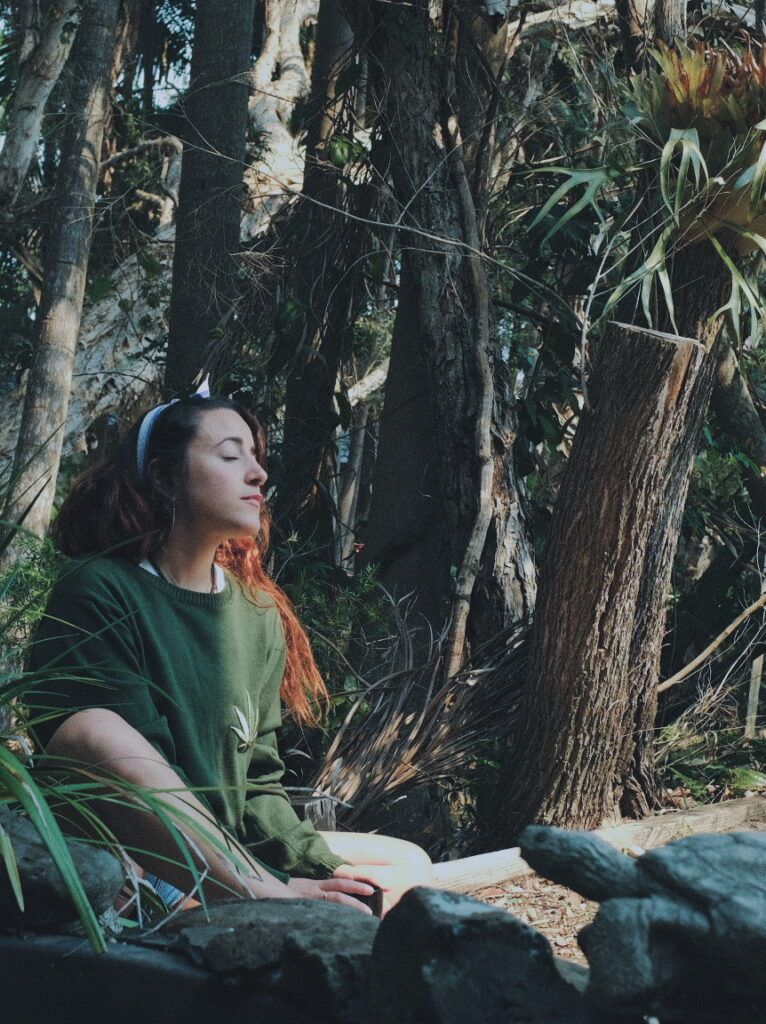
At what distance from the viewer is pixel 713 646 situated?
432 centimetres

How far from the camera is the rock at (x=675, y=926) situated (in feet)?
3.94

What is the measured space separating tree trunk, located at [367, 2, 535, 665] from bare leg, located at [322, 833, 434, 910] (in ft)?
5.31

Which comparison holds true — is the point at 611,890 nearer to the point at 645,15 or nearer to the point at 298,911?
the point at 298,911

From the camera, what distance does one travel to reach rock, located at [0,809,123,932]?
1.62m

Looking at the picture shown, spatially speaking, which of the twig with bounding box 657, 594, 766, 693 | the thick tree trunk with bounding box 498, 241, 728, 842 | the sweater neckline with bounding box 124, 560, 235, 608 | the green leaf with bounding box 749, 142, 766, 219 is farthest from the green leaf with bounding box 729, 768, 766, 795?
the sweater neckline with bounding box 124, 560, 235, 608

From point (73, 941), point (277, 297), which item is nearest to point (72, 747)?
point (73, 941)

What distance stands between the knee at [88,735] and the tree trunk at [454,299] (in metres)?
2.14

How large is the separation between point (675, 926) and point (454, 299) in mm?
3326

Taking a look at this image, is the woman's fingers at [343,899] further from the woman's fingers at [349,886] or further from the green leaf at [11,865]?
the green leaf at [11,865]

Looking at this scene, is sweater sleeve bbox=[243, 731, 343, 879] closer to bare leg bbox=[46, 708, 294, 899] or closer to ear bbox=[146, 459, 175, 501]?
bare leg bbox=[46, 708, 294, 899]

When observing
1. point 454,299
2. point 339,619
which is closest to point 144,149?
point 454,299

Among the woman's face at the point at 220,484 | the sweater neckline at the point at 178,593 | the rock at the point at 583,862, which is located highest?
the woman's face at the point at 220,484

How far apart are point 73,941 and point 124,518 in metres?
0.93

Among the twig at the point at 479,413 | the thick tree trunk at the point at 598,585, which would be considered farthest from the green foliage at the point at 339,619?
the thick tree trunk at the point at 598,585
